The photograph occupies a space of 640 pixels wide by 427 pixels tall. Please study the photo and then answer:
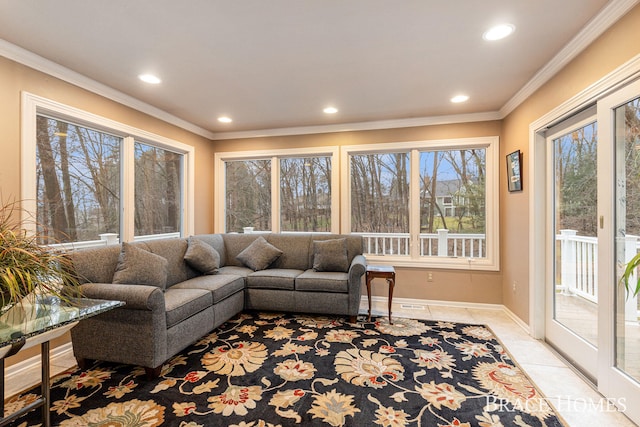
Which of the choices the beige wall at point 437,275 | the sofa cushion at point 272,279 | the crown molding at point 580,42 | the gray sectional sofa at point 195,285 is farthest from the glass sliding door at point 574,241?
the sofa cushion at point 272,279

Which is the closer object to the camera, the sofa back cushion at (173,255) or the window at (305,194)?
the sofa back cushion at (173,255)

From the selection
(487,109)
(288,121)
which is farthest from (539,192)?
(288,121)

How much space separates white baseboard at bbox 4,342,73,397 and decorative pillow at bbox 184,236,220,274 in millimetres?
1361

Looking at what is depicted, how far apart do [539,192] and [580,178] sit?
0.47 meters

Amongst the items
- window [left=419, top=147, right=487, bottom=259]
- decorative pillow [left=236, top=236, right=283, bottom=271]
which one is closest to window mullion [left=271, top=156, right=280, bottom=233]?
decorative pillow [left=236, top=236, right=283, bottom=271]

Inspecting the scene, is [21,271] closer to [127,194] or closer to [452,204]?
[127,194]

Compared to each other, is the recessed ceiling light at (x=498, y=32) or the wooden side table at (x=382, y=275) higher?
the recessed ceiling light at (x=498, y=32)

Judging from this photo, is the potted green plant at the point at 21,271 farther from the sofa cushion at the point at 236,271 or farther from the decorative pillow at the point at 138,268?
the sofa cushion at the point at 236,271

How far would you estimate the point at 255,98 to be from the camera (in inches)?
132

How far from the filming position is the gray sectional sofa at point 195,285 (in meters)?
2.20

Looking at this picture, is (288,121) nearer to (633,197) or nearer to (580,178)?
(580,178)

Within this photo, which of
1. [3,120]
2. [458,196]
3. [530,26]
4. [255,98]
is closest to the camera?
[530,26]

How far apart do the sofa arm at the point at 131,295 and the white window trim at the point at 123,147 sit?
0.96 metres

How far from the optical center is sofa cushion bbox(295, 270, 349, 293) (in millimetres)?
3350
